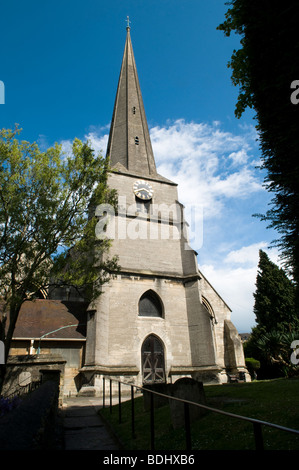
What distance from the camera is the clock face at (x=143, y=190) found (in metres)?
24.2

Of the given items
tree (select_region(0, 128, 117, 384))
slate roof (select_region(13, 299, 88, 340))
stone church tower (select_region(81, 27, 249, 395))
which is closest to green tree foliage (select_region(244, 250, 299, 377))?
stone church tower (select_region(81, 27, 249, 395))

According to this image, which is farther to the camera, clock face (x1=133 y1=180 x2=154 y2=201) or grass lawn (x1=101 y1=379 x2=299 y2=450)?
clock face (x1=133 y1=180 x2=154 y2=201)

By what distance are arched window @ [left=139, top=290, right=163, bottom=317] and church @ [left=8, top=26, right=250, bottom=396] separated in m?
0.07

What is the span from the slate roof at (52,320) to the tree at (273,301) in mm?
19040

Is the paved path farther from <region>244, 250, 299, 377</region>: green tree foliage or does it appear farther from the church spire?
<region>244, 250, 299, 377</region>: green tree foliage

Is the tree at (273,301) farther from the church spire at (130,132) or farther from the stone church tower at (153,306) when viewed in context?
the church spire at (130,132)

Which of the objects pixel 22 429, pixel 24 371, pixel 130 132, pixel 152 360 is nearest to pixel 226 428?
pixel 22 429

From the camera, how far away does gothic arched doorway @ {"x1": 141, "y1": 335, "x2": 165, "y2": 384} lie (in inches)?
706

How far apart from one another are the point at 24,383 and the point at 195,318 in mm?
13152

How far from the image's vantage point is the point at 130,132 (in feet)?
92.0

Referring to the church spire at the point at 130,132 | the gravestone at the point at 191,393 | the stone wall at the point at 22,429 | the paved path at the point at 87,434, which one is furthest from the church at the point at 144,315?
the stone wall at the point at 22,429

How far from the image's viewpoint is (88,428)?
700 cm

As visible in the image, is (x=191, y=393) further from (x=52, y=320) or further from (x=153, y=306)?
(x=153, y=306)
